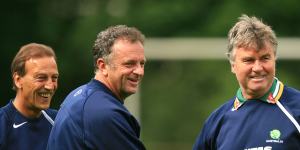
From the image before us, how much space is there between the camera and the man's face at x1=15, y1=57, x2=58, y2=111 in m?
7.23

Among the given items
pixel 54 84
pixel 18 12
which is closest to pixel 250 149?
pixel 54 84

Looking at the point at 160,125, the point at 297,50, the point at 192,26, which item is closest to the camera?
the point at 297,50

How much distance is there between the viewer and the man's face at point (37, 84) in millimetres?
→ 7230

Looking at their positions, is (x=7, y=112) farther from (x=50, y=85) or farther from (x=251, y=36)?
(x=251, y=36)

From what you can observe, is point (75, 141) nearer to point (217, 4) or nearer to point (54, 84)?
point (54, 84)

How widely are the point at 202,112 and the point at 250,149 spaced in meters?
10.7

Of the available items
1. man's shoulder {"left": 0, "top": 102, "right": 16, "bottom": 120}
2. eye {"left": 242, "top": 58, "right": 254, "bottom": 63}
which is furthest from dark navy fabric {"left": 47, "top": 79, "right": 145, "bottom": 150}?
eye {"left": 242, "top": 58, "right": 254, "bottom": 63}

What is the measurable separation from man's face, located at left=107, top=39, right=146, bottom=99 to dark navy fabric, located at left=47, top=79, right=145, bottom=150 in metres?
0.13

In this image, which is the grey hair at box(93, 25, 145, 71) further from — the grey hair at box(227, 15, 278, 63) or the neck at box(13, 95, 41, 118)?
the neck at box(13, 95, 41, 118)

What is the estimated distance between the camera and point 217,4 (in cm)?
1916

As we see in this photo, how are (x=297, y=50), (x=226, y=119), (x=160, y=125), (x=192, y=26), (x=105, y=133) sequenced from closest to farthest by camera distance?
(x=105, y=133), (x=226, y=119), (x=297, y=50), (x=160, y=125), (x=192, y=26)

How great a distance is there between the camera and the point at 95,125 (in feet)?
20.5

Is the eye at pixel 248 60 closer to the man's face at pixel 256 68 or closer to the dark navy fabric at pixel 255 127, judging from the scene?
the man's face at pixel 256 68

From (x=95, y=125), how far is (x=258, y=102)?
1241mm
